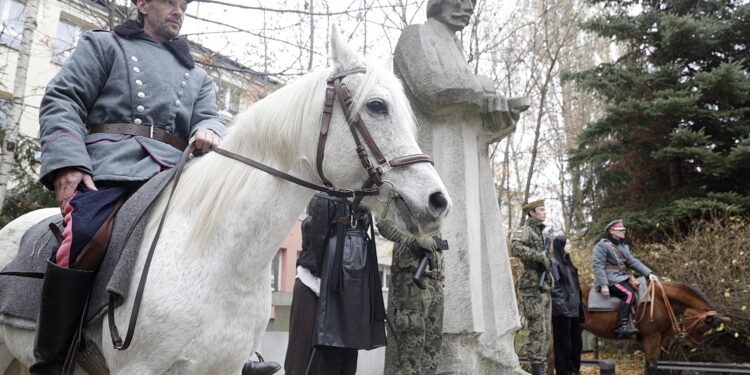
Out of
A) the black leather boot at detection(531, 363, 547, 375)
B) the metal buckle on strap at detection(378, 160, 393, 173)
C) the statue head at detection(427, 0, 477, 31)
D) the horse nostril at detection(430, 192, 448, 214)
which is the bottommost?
the black leather boot at detection(531, 363, 547, 375)

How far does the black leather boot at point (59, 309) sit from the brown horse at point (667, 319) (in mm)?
9091

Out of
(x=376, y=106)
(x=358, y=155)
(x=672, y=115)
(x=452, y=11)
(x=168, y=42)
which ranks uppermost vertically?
(x=672, y=115)

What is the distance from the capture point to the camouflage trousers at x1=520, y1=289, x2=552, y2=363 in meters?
8.03

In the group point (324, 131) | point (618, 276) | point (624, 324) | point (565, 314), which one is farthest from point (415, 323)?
point (618, 276)

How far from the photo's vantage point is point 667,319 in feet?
32.4

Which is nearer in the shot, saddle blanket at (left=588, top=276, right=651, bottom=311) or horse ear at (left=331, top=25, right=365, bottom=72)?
horse ear at (left=331, top=25, right=365, bottom=72)

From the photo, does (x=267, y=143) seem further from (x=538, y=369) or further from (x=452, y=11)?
(x=538, y=369)

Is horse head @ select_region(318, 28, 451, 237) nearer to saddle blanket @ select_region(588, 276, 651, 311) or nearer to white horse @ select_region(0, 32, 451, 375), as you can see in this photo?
white horse @ select_region(0, 32, 451, 375)

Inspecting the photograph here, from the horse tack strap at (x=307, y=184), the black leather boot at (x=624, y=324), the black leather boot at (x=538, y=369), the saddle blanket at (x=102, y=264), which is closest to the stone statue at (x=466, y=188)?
the black leather boot at (x=538, y=369)

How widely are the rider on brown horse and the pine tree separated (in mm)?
4238

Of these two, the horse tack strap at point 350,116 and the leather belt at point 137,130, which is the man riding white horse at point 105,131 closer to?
the leather belt at point 137,130

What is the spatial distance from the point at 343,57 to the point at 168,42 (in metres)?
1.17

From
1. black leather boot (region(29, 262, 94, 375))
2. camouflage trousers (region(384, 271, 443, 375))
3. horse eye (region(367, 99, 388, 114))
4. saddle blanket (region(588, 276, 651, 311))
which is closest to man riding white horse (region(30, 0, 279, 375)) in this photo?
black leather boot (region(29, 262, 94, 375))

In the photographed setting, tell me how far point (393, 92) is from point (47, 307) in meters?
1.62
